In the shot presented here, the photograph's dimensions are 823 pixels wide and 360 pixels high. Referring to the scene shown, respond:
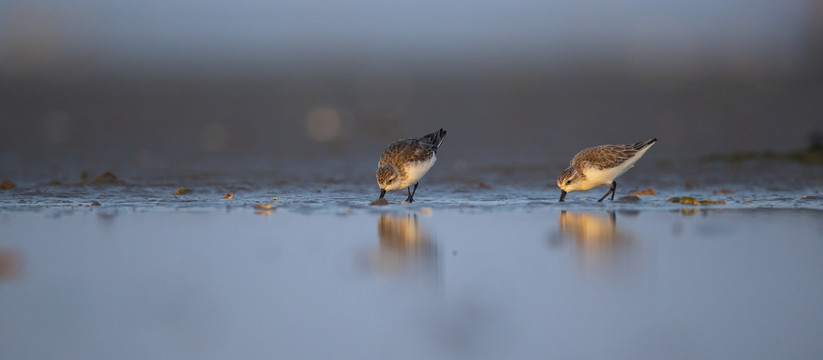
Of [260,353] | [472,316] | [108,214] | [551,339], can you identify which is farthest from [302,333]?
[108,214]

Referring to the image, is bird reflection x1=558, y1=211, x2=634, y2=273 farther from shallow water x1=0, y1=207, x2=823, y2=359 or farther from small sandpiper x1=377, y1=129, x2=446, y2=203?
small sandpiper x1=377, y1=129, x2=446, y2=203

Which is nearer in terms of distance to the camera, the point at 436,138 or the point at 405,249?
the point at 405,249

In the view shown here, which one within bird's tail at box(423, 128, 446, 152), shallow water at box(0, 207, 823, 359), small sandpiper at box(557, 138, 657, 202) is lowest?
shallow water at box(0, 207, 823, 359)

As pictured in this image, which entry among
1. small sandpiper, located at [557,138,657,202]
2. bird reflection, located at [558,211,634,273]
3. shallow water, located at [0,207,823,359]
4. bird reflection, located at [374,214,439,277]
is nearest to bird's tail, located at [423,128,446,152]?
small sandpiper, located at [557,138,657,202]

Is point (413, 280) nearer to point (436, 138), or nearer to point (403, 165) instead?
point (403, 165)

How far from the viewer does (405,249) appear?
21.4 feet

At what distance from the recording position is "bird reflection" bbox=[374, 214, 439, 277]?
563cm

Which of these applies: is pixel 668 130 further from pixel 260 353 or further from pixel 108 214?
pixel 260 353

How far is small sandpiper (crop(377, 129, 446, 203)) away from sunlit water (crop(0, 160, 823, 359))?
0.74 metres

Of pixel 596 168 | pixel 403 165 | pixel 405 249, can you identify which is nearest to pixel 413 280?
pixel 405 249

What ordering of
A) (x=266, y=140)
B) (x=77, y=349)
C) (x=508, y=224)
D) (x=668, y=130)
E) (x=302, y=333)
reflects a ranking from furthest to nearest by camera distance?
1. (x=668, y=130)
2. (x=266, y=140)
3. (x=508, y=224)
4. (x=302, y=333)
5. (x=77, y=349)

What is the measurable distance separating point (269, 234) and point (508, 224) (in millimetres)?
2150

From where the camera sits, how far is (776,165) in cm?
1416

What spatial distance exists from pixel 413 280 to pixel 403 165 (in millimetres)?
5306
